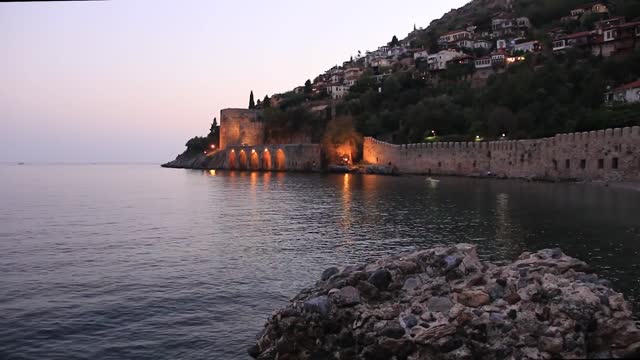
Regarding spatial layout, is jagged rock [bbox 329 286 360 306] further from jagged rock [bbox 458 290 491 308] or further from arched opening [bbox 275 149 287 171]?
arched opening [bbox 275 149 287 171]

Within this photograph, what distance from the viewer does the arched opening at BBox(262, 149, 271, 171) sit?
82750 mm

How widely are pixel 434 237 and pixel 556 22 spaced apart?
87.2 metres

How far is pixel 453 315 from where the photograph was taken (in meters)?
7.17

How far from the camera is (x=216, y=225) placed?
23328 mm

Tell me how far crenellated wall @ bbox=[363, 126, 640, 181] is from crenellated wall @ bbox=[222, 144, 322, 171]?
1393cm

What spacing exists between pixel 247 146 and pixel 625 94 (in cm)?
5297

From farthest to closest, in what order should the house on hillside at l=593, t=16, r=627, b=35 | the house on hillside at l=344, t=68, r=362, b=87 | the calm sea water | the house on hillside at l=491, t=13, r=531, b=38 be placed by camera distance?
the house on hillside at l=344, t=68, r=362, b=87 < the house on hillside at l=491, t=13, r=531, b=38 < the house on hillside at l=593, t=16, r=627, b=35 < the calm sea water

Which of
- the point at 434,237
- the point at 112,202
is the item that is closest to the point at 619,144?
the point at 434,237

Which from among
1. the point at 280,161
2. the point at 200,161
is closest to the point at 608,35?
the point at 280,161

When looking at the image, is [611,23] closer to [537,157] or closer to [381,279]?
[537,157]

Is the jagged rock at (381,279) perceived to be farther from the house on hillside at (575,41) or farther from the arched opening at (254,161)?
the arched opening at (254,161)

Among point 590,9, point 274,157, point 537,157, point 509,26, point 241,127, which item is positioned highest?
point 509,26

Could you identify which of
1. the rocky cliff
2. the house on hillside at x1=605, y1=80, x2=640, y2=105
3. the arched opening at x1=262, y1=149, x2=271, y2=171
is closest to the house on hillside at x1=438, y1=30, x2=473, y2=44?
the arched opening at x1=262, y1=149, x2=271, y2=171

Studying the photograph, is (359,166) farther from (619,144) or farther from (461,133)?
(619,144)
